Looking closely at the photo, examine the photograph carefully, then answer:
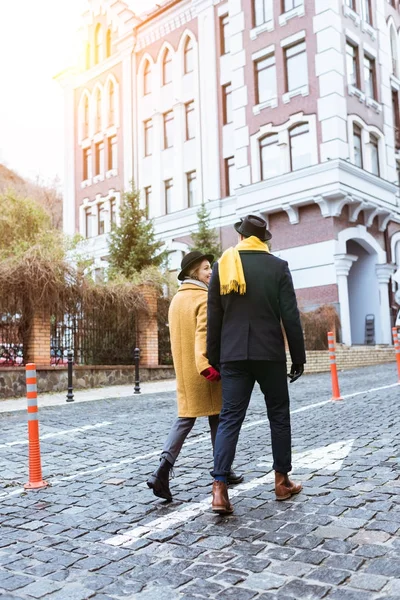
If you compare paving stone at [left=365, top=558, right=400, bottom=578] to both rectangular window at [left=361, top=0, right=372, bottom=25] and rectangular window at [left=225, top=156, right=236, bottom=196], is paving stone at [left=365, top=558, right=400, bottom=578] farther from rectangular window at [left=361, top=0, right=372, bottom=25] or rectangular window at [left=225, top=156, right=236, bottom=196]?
rectangular window at [left=361, top=0, right=372, bottom=25]

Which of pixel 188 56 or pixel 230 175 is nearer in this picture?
pixel 230 175

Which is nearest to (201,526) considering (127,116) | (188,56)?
(188,56)

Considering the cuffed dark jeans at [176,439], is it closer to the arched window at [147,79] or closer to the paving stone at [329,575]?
the paving stone at [329,575]

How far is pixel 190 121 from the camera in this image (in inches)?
1339

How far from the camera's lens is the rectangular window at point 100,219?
1537 inches

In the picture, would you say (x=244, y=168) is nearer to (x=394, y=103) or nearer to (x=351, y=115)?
(x=351, y=115)

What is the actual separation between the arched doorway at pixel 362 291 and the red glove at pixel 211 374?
2583 centimetres

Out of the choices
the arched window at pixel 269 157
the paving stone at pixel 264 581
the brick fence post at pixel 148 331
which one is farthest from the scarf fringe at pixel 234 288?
the arched window at pixel 269 157

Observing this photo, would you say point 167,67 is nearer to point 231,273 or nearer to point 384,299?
point 384,299

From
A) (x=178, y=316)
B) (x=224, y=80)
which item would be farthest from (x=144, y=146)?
(x=178, y=316)

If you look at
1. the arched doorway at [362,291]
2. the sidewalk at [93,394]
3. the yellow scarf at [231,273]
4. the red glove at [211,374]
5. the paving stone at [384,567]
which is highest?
the arched doorway at [362,291]

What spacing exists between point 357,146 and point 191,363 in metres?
25.8

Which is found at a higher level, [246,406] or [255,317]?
[255,317]

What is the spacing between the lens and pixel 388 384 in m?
13.8
